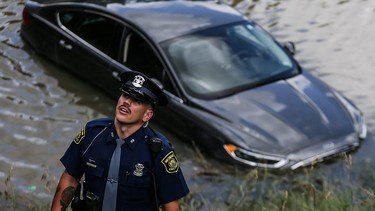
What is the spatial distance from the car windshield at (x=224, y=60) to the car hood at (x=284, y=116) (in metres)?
0.17

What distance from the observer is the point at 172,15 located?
870 cm

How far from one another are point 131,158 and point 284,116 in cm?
369

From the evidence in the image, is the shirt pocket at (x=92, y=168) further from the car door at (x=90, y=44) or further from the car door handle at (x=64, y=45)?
the car door handle at (x=64, y=45)

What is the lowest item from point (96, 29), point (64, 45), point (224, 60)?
point (64, 45)

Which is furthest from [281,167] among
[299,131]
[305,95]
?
[305,95]

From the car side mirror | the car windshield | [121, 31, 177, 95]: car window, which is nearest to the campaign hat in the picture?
the car windshield

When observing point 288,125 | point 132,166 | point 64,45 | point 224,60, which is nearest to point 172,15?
point 224,60

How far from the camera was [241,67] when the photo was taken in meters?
8.13

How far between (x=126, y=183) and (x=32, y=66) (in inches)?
→ 253

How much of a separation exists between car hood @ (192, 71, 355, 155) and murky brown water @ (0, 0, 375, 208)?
333 mm

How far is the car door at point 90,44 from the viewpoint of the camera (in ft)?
29.1

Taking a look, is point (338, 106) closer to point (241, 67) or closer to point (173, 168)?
point (241, 67)

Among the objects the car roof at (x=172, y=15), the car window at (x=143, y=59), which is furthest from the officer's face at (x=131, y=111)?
the car roof at (x=172, y=15)

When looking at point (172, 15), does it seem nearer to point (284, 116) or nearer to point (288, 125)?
point (284, 116)
